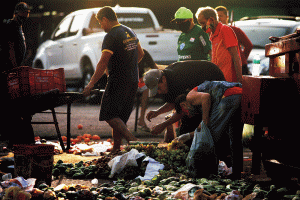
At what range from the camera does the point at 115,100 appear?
733 centimetres

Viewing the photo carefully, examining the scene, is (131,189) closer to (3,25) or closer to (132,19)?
(3,25)

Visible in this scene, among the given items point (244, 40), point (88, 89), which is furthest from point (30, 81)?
point (244, 40)

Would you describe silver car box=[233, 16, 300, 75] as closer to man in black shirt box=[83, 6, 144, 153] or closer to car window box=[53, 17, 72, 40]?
car window box=[53, 17, 72, 40]

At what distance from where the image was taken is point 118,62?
7.37 metres

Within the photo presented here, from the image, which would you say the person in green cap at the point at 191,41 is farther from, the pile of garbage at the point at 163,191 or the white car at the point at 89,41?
the white car at the point at 89,41

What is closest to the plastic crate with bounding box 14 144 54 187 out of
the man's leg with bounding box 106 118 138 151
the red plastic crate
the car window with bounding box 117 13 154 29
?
the red plastic crate

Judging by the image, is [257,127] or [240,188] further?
[257,127]

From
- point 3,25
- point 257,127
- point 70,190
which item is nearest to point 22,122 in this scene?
point 3,25

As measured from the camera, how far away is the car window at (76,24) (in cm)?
1409

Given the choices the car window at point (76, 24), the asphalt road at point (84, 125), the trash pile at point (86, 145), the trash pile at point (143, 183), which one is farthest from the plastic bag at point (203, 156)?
the car window at point (76, 24)

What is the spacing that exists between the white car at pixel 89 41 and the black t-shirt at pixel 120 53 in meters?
5.00

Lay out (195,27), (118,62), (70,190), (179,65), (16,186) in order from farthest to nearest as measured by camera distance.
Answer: (195,27)
(118,62)
(179,65)
(70,190)
(16,186)

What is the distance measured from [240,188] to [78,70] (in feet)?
31.9

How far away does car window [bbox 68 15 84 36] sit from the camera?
14.1 meters
